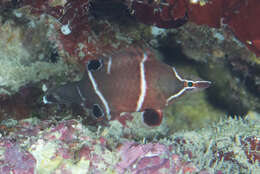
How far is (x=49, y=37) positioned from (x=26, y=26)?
0.66 meters

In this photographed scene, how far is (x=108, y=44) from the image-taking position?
146 inches

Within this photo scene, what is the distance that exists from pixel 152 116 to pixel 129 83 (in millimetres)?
620

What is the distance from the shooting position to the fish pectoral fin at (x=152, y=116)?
3.48 meters

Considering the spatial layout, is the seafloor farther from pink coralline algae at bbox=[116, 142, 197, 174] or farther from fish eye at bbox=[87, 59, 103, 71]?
fish eye at bbox=[87, 59, 103, 71]

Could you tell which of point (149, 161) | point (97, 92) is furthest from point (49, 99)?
point (149, 161)

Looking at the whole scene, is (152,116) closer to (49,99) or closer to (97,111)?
(97,111)

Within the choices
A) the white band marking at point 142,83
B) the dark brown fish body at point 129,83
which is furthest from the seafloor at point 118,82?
the white band marking at point 142,83

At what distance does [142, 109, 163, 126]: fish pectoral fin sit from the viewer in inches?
137

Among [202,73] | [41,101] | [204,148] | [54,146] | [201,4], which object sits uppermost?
[201,4]

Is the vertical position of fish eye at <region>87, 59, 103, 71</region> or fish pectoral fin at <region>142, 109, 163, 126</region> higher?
fish eye at <region>87, 59, 103, 71</region>

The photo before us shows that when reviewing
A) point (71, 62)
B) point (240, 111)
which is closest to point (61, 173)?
point (71, 62)

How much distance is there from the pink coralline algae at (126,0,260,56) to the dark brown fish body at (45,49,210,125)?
54cm

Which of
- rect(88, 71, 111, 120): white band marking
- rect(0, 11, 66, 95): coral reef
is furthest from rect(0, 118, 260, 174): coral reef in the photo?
rect(0, 11, 66, 95): coral reef

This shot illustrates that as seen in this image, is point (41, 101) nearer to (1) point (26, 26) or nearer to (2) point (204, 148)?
(1) point (26, 26)
